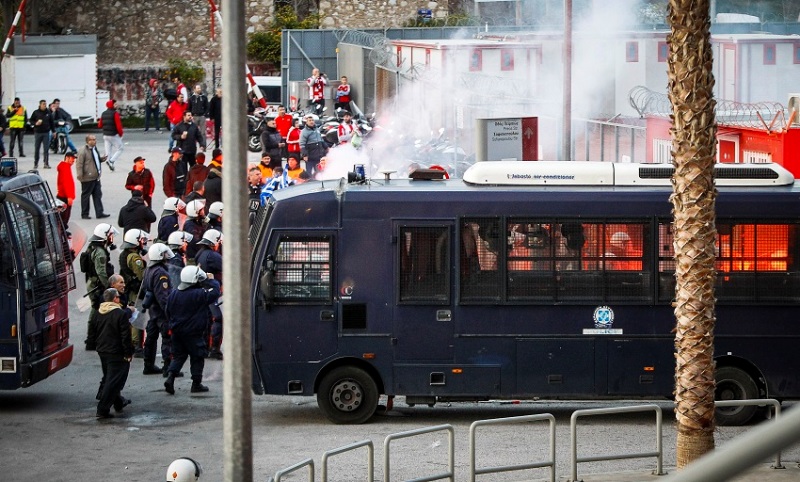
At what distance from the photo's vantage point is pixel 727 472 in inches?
98.3

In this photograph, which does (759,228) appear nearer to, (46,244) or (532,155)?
(532,155)

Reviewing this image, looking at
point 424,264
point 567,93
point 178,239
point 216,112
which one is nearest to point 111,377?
point 424,264

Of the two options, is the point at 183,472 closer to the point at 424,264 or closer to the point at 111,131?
the point at 424,264

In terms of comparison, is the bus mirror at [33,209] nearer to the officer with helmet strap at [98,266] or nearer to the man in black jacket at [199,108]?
the officer with helmet strap at [98,266]

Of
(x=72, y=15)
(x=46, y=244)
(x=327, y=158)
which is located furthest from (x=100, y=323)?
(x=72, y=15)

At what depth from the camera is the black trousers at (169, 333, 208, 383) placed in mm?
14102

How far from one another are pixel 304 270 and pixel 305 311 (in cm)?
40

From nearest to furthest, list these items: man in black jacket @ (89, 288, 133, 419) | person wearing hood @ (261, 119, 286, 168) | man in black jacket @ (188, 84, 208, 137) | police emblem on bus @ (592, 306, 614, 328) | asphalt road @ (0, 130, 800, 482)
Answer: asphalt road @ (0, 130, 800, 482) → police emblem on bus @ (592, 306, 614, 328) → man in black jacket @ (89, 288, 133, 419) → person wearing hood @ (261, 119, 286, 168) → man in black jacket @ (188, 84, 208, 137)

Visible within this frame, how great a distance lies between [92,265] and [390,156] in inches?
443

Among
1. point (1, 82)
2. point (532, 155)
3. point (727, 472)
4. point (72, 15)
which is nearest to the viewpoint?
point (727, 472)

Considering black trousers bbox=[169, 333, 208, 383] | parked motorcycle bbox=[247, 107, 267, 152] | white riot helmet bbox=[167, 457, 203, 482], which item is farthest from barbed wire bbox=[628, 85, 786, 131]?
white riot helmet bbox=[167, 457, 203, 482]

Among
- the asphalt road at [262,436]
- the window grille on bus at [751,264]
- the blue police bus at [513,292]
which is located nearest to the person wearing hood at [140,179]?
the asphalt road at [262,436]

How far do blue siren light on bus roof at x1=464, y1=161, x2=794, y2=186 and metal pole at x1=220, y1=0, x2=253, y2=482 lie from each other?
6610 millimetres

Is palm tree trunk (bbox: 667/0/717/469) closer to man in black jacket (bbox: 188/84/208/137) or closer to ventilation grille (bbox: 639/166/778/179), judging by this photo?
ventilation grille (bbox: 639/166/778/179)
